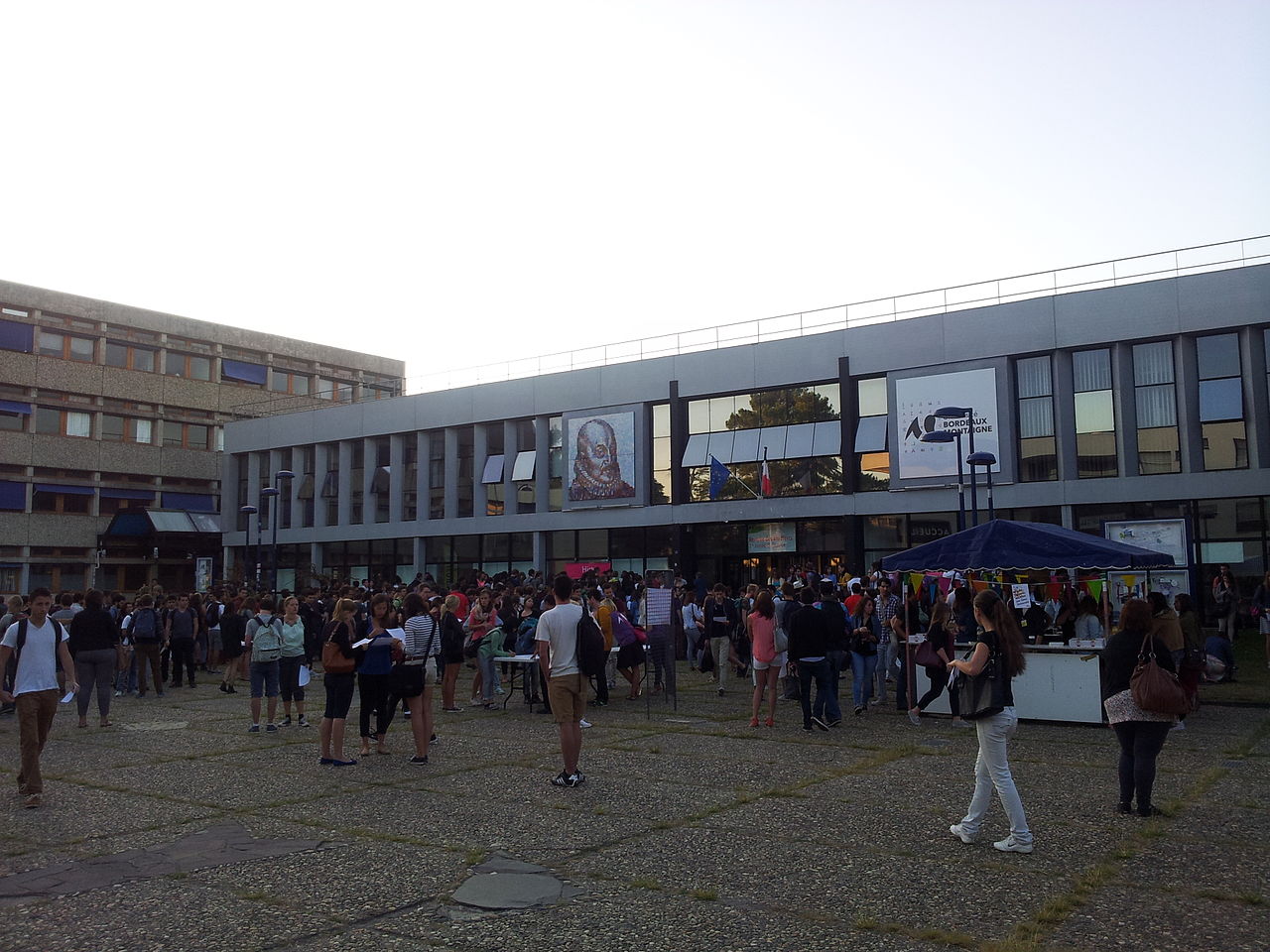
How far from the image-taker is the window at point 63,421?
49781mm

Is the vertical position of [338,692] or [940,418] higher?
[940,418]

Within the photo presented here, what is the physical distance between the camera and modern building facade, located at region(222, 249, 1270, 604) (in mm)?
26969

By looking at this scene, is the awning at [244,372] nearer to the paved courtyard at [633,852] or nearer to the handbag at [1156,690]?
the paved courtyard at [633,852]

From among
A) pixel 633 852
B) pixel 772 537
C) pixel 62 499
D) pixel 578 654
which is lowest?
pixel 633 852

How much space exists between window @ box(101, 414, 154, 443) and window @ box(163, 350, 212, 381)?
Result: 3.15 meters

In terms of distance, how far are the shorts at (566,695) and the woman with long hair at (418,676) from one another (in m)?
1.93

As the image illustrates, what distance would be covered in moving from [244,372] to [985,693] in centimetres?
5700

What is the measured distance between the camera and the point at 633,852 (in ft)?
22.2

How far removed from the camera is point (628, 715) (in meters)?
14.3

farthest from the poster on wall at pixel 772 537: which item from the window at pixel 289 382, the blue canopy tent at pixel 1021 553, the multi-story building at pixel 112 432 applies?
the window at pixel 289 382

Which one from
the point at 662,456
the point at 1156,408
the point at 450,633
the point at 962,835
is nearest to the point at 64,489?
the point at 662,456

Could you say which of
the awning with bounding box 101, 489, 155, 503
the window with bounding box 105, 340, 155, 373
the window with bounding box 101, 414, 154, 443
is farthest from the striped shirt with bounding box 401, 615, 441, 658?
the window with bounding box 105, 340, 155, 373

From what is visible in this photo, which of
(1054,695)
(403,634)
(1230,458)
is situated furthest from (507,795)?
(1230,458)

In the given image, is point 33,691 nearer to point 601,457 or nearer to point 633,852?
point 633,852
